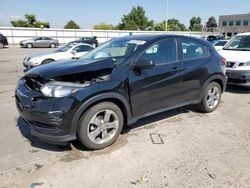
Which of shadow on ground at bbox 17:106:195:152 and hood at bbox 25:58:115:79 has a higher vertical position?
hood at bbox 25:58:115:79

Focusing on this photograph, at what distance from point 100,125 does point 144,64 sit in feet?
Result: 3.69

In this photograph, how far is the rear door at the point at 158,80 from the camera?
3883 mm

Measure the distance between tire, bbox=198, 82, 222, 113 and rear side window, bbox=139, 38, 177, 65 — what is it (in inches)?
49.3

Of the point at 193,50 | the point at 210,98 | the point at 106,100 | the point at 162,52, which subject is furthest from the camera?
the point at 210,98

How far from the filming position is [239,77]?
6789 millimetres

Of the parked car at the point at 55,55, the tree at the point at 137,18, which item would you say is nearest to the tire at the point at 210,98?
the parked car at the point at 55,55

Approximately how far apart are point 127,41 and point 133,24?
227 ft

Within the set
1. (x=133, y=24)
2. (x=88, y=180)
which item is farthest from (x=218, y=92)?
(x=133, y=24)

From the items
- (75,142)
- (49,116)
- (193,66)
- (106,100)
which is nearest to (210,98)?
(193,66)

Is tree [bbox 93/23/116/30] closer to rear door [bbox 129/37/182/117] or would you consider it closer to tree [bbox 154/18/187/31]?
tree [bbox 154/18/187/31]

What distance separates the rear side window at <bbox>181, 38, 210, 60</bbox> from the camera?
465cm

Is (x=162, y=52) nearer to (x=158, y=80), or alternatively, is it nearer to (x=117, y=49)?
(x=158, y=80)

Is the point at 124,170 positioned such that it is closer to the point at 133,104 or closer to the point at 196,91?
the point at 133,104

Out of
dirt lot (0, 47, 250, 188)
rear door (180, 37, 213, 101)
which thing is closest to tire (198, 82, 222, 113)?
rear door (180, 37, 213, 101)
